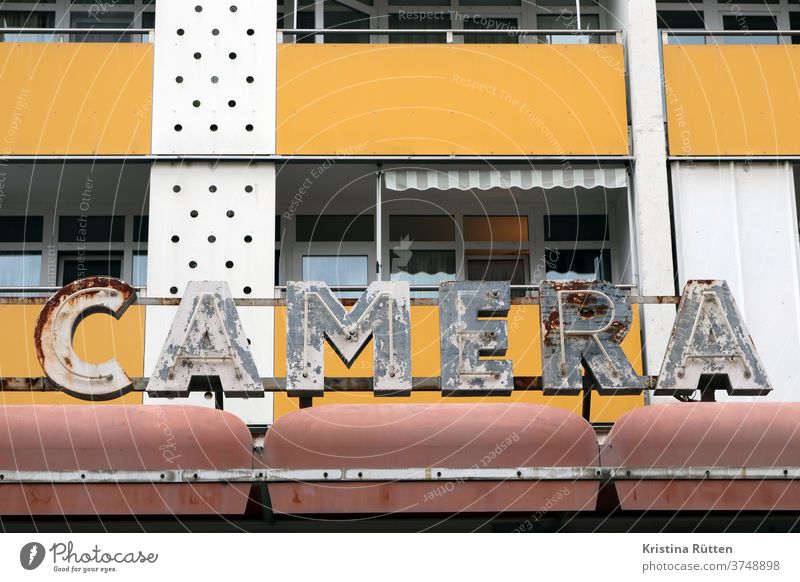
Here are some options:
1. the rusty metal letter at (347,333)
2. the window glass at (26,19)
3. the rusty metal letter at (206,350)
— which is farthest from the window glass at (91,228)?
the rusty metal letter at (347,333)

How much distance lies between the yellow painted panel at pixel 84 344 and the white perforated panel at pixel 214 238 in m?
0.18

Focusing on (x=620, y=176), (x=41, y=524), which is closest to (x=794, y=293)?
(x=620, y=176)

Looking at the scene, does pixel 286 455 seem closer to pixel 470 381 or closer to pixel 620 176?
pixel 470 381

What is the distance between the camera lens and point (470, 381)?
13984 millimetres

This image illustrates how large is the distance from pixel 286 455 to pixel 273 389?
141 cm

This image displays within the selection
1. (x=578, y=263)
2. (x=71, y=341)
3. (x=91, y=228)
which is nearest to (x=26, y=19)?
(x=91, y=228)

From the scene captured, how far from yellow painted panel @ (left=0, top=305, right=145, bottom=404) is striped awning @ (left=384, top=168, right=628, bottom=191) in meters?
3.99

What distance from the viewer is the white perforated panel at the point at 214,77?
1834cm

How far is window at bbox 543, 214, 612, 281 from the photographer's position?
19922 mm

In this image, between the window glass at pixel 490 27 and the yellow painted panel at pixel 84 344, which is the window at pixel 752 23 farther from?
the yellow painted panel at pixel 84 344

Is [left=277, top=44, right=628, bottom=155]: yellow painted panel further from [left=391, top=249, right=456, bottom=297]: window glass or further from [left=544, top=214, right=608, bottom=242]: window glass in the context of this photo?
[left=391, top=249, right=456, bottom=297]: window glass

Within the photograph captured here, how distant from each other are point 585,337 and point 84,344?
22.3ft

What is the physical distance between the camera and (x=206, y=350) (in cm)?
1404
